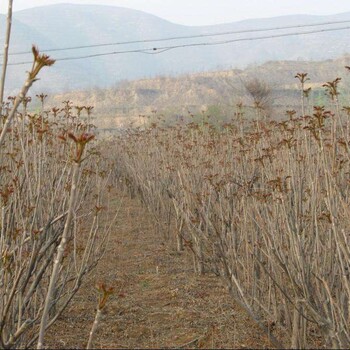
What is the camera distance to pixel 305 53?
5285 inches

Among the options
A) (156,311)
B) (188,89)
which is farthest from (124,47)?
(156,311)

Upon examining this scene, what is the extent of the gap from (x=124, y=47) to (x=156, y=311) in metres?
143

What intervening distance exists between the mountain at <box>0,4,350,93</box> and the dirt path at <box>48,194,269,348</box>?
9519cm

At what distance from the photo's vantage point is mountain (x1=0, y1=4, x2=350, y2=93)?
10919 centimetres

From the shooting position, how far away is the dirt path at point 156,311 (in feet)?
11.6

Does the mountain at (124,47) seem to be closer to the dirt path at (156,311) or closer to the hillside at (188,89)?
the hillside at (188,89)

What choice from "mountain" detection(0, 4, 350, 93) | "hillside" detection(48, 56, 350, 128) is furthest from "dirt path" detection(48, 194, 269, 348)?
"mountain" detection(0, 4, 350, 93)

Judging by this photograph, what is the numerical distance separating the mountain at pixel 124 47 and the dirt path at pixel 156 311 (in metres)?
95.2

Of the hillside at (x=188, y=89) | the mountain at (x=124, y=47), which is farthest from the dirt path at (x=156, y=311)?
the mountain at (x=124, y=47)

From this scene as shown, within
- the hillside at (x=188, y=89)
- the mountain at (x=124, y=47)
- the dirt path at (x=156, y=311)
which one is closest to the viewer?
the dirt path at (x=156, y=311)

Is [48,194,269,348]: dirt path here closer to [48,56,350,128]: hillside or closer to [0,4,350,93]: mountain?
[48,56,350,128]: hillside

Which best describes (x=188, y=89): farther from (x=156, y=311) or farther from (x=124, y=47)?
(x=124, y=47)

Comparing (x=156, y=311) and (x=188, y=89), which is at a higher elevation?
(x=188, y=89)

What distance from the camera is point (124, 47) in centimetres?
14325
